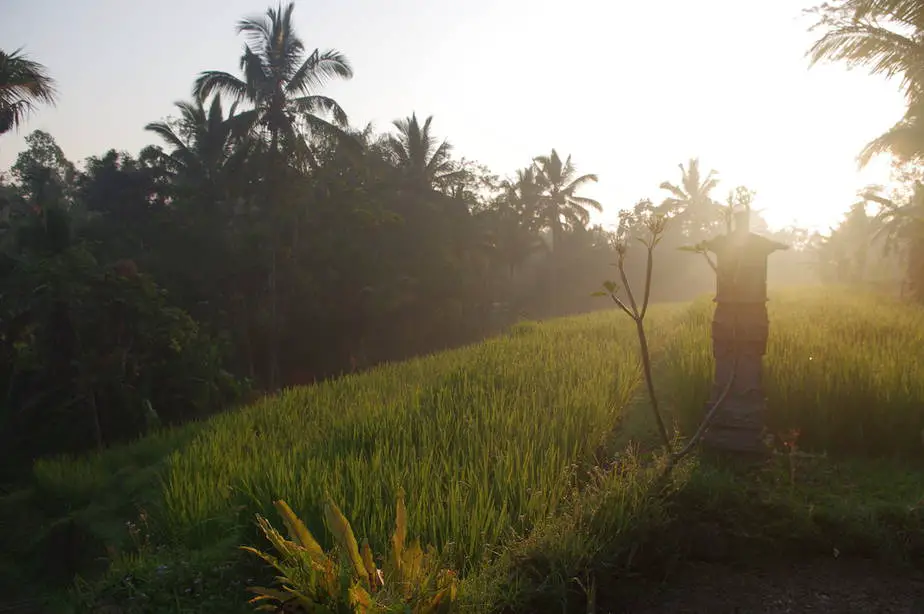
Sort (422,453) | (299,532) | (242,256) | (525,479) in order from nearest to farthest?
(299,532), (525,479), (422,453), (242,256)

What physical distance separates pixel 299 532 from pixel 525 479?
54.5 inches

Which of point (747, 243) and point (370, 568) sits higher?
point (747, 243)

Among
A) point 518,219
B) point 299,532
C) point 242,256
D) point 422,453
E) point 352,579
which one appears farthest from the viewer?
point 518,219

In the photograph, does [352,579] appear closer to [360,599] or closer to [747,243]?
[360,599]

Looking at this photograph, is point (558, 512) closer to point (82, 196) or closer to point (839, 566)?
point (839, 566)

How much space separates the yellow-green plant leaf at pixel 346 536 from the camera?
2177 mm

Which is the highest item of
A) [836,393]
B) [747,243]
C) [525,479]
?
[747,243]

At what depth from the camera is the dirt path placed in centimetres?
265

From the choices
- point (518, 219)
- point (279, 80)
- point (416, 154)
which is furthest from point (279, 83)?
point (518, 219)

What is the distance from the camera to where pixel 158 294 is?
12.3 meters

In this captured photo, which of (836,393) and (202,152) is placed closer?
(836,393)

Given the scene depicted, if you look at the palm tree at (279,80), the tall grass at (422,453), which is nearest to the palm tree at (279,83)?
the palm tree at (279,80)

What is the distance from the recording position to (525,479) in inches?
129

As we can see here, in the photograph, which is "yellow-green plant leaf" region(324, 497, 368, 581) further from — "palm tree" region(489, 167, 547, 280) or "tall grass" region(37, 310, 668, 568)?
"palm tree" region(489, 167, 547, 280)
